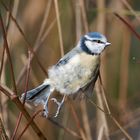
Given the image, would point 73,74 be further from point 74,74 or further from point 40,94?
point 40,94

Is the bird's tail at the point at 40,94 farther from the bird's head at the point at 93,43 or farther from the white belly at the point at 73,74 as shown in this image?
the bird's head at the point at 93,43

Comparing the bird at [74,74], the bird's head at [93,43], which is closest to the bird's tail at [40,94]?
the bird at [74,74]

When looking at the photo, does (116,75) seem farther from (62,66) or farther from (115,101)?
(62,66)

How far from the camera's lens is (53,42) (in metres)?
2.89

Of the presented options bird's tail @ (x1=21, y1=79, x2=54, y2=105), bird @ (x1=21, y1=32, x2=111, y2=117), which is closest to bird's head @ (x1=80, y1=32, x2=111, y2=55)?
bird @ (x1=21, y1=32, x2=111, y2=117)

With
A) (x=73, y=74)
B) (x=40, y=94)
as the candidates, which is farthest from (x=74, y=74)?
(x=40, y=94)

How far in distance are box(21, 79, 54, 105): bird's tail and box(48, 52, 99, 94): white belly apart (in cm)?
4

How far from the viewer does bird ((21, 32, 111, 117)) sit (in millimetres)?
1607

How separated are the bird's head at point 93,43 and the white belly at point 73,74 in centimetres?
5

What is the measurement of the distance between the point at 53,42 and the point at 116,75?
2.06ft

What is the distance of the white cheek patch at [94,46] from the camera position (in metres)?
1.69

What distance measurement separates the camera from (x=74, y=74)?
1.62m

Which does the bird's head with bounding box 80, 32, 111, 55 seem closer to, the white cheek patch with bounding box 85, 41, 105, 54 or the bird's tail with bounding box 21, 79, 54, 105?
the white cheek patch with bounding box 85, 41, 105, 54

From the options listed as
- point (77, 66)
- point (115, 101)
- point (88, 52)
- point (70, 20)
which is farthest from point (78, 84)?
point (115, 101)
